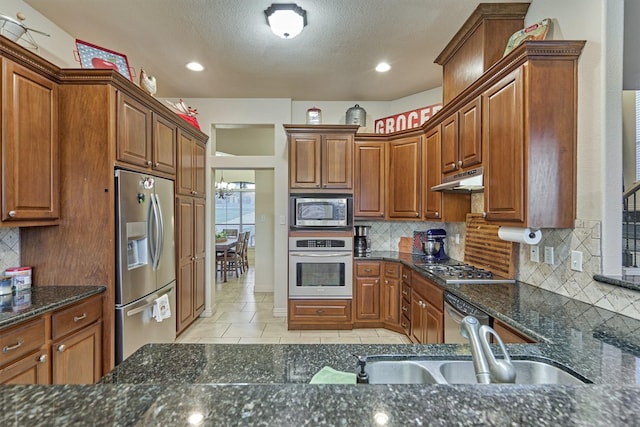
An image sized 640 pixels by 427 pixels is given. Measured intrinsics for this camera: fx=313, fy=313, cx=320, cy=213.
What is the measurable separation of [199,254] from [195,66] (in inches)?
86.4

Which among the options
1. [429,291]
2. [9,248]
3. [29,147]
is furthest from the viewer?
[429,291]

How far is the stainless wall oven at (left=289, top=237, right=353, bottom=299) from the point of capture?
3.71 m

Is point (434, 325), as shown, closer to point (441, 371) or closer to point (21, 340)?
point (441, 371)

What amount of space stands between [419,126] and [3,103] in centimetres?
357

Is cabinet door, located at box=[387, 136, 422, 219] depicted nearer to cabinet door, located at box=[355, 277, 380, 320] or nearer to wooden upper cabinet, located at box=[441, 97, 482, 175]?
wooden upper cabinet, located at box=[441, 97, 482, 175]

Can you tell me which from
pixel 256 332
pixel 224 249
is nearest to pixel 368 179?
pixel 256 332

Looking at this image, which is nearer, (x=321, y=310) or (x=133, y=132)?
(x=133, y=132)

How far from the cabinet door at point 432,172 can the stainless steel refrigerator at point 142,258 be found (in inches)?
107

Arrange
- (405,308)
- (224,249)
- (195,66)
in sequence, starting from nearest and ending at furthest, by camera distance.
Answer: (195,66), (405,308), (224,249)

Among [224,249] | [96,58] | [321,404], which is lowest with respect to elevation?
[224,249]

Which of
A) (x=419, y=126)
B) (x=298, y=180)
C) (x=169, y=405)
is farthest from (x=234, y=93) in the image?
(x=169, y=405)

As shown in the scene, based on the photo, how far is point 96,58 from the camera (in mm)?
2361

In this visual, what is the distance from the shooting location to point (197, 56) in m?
3.12

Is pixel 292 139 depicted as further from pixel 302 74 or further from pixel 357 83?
pixel 357 83
